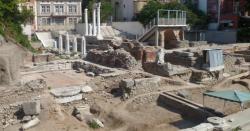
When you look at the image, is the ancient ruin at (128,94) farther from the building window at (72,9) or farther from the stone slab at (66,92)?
the building window at (72,9)

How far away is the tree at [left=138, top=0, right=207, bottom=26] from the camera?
158 feet

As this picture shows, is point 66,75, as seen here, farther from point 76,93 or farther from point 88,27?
point 88,27

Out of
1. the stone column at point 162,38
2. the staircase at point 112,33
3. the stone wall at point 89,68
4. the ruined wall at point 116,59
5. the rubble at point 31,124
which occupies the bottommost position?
the rubble at point 31,124

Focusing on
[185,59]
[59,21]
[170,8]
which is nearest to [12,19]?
[185,59]

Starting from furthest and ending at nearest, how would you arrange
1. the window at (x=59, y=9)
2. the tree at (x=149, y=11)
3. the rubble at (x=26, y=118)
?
the window at (x=59, y=9) → the tree at (x=149, y=11) → the rubble at (x=26, y=118)

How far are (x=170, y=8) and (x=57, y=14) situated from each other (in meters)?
18.3

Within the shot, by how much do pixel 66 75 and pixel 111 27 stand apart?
29620 mm

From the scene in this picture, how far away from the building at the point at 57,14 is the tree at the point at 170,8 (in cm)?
1167

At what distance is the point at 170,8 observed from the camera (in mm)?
47688

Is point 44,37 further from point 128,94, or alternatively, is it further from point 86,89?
point 128,94

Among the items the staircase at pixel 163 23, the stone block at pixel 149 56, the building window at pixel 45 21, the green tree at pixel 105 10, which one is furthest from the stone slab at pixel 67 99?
the building window at pixel 45 21

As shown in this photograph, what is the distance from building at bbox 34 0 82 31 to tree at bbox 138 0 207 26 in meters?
11.7

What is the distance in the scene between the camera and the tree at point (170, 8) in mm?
48031

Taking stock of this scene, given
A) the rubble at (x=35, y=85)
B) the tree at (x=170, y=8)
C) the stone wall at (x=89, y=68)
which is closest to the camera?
the rubble at (x=35, y=85)
